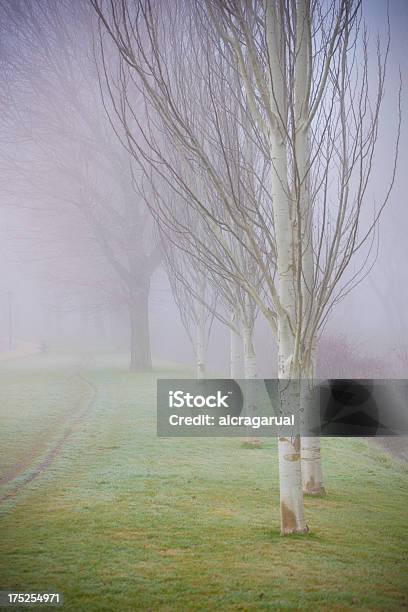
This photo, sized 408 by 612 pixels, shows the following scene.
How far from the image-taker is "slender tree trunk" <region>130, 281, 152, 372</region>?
2133 centimetres

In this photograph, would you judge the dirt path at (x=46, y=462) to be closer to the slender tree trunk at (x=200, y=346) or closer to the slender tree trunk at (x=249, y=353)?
the slender tree trunk at (x=200, y=346)

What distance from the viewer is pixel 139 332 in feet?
71.5

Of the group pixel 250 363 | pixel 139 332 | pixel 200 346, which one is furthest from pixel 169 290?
pixel 250 363

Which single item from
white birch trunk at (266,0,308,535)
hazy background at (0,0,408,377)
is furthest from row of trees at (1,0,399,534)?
hazy background at (0,0,408,377)

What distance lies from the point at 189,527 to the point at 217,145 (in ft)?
15.2

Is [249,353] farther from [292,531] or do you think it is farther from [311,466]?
[292,531]

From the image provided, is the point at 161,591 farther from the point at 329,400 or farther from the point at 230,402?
the point at 329,400

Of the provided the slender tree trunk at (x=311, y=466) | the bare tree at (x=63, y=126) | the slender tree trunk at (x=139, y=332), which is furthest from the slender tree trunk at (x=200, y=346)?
the slender tree trunk at (x=139, y=332)

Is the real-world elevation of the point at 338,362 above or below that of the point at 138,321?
below

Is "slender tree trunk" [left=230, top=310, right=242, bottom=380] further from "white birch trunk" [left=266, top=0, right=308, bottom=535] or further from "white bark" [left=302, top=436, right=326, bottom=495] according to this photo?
"white birch trunk" [left=266, top=0, right=308, bottom=535]

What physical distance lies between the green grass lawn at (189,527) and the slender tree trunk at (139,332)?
11.5m

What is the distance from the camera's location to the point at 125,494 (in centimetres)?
605

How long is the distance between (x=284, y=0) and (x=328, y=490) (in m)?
5.03

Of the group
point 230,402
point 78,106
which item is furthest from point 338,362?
point 78,106
